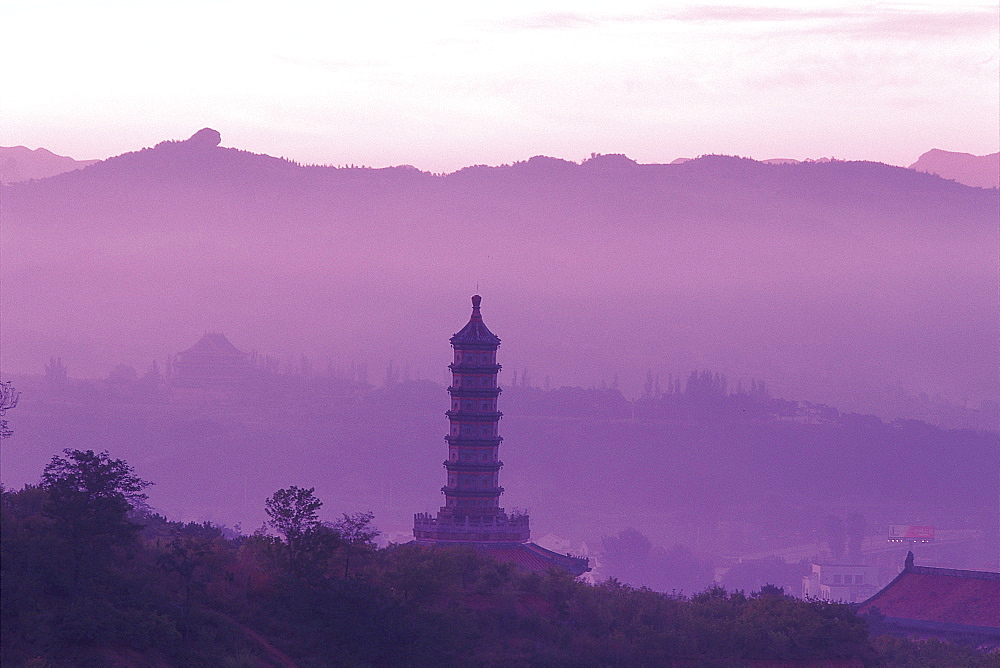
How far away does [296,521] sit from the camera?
270 ft

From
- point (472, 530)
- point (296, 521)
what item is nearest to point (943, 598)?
point (472, 530)

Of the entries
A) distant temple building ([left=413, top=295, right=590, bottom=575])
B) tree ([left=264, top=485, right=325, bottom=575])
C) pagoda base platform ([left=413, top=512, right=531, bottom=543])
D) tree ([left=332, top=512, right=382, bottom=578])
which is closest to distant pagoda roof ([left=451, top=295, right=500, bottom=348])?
distant temple building ([left=413, top=295, right=590, bottom=575])

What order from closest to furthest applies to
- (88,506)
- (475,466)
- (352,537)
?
(88,506) → (352,537) → (475,466)

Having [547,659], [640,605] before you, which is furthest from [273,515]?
[640,605]

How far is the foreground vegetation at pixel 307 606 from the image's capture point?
66750 millimetres

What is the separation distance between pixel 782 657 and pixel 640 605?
8456 mm

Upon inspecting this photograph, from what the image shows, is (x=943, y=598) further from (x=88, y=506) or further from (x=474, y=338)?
(x=88, y=506)

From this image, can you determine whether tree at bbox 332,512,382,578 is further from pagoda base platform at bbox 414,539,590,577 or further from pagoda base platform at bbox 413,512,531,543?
pagoda base platform at bbox 413,512,531,543

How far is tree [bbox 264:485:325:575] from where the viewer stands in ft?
265

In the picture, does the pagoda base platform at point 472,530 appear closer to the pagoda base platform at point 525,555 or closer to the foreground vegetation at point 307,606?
the pagoda base platform at point 525,555

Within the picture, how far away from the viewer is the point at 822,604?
93688 millimetres

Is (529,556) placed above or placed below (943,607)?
above

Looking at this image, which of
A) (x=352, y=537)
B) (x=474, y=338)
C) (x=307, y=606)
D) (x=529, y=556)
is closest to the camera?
(x=307, y=606)

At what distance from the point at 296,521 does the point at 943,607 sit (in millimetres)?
68835
